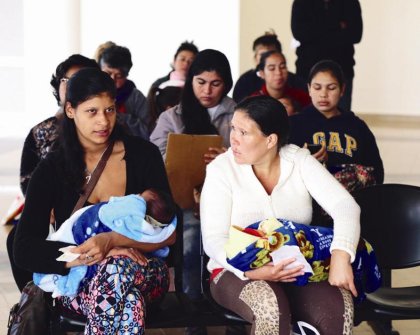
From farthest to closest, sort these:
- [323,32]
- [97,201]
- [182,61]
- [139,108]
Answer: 1. [182,61]
2. [323,32]
3. [139,108]
4. [97,201]

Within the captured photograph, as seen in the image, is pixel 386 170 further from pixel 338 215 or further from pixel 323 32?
pixel 338 215

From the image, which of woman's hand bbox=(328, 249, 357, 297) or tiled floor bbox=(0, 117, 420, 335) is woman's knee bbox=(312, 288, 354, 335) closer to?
woman's hand bbox=(328, 249, 357, 297)

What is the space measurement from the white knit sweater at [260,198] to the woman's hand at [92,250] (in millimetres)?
417

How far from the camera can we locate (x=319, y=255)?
3.21 meters

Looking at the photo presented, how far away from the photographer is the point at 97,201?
3.47 meters

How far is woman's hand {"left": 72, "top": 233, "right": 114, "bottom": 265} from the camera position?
3176 mm

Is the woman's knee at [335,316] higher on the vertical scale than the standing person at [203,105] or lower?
lower

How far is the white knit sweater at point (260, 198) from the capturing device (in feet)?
11.0

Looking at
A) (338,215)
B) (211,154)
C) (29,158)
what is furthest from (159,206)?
(29,158)

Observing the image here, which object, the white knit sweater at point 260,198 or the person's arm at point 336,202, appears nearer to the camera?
the person's arm at point 336,202

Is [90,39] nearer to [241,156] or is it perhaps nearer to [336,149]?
[336,149]

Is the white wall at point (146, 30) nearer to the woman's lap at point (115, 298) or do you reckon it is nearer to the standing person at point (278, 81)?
the standing person at point (278, 81)

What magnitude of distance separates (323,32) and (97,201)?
401cm

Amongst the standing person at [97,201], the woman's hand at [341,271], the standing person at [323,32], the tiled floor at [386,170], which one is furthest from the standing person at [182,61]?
the woman's hand at [341,271]
